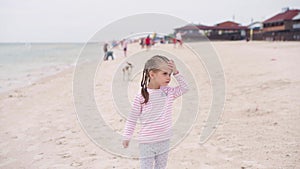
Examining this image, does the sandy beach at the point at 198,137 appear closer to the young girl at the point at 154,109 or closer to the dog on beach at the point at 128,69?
the young girl at the point at 154,109

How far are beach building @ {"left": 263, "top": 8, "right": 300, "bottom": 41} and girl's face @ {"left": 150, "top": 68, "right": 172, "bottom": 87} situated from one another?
41926 millimetres

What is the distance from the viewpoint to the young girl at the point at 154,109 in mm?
2721

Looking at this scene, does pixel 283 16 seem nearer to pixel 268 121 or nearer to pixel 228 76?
pixel 228 76

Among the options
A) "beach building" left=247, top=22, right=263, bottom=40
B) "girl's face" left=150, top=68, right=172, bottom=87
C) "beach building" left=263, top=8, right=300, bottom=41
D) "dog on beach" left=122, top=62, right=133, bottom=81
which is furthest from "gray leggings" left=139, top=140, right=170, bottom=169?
"beach building" left=247, top=22, right=263, bottom=40

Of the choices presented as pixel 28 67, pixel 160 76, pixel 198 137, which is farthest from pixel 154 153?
pixel 28 67

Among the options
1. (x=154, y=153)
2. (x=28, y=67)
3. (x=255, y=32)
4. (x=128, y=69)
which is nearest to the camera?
(x=154, y=153)

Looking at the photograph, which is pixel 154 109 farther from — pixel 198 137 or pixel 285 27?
pixel 285 27

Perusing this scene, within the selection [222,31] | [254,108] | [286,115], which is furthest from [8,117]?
[222,31]

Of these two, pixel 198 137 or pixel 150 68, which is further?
pixel 198 137

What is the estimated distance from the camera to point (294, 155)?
4125 mm

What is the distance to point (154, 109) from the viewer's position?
273cm

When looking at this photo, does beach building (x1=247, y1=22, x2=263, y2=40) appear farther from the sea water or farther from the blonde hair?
the blonde hair

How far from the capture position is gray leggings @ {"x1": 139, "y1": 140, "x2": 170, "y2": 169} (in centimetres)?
279

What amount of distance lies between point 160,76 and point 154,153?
0.71 metres
